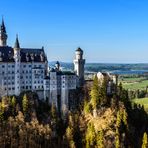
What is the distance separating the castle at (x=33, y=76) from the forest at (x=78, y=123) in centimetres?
330

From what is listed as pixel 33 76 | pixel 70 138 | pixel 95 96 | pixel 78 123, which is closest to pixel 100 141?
pixel 70 138

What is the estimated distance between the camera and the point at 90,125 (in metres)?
119

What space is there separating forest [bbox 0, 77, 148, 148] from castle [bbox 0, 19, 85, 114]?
3.30 meters

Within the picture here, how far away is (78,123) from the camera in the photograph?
122m

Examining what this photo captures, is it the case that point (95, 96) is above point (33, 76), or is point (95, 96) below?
below

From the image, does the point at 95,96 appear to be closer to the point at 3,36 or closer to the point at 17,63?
the point at 17,63

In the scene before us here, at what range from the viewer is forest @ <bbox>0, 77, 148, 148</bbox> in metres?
109

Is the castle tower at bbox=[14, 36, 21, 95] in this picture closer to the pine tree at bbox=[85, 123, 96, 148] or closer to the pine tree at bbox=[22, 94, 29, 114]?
the pine tree at bbox=[22, 94, 29, 114]

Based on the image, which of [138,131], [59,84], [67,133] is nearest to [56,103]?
[59,84]

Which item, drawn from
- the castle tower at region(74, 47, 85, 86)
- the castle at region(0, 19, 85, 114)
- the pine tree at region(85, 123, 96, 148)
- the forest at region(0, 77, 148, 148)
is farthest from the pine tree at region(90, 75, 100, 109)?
the castle tower at region(74, 47, 85, 86)

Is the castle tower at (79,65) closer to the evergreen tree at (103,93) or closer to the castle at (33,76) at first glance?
the castle at (33,76)

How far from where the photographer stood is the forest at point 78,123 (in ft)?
358

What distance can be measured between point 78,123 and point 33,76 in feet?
68.6

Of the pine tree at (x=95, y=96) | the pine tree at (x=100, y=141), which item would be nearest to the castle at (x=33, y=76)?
the pine tree at (x=95, y=96)
